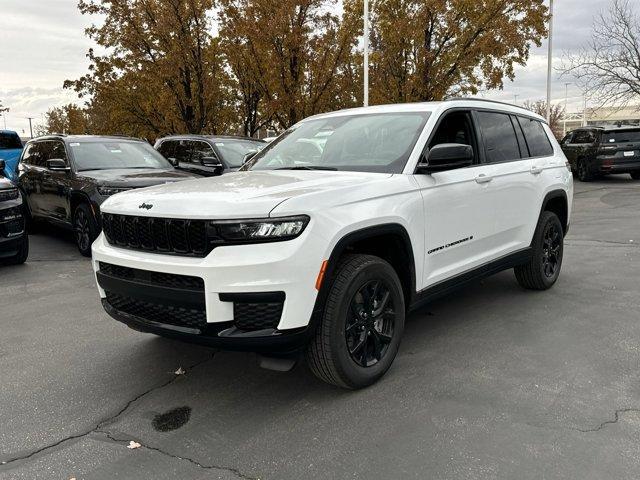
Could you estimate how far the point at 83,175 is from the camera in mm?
8070

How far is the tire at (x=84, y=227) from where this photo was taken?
7.77 meters

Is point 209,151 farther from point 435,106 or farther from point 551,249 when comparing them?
point 435,106

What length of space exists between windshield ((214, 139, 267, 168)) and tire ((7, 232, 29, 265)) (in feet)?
11.8

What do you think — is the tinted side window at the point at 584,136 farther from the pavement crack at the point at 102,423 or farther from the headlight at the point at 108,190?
the pavement crack at the point at 102,423

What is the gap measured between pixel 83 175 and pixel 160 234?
18.0ft

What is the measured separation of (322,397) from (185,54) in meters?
16.6

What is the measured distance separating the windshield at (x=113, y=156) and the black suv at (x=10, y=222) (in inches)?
49.6

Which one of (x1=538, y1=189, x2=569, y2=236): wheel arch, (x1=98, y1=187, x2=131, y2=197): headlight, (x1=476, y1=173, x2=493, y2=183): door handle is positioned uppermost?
(x1=476, y1=173, x2=493, y2=183): door handle

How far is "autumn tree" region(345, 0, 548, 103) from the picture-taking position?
16.5 m

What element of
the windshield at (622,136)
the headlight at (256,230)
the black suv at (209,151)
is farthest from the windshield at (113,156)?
Result: the windshield at (622,136)

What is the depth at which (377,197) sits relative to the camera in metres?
3.48

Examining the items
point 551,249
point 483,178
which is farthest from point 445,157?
point 551,249

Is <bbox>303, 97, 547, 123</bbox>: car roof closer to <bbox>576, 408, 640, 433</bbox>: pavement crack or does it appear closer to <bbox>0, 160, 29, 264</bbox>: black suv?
<bbox>576, 408, 640, 433</bbox>: pavement crack

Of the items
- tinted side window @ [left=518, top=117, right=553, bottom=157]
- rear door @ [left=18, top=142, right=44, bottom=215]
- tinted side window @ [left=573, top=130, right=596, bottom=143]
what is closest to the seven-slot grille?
tinted side window @ [left=518, top=117, right=553, bottom=157]
